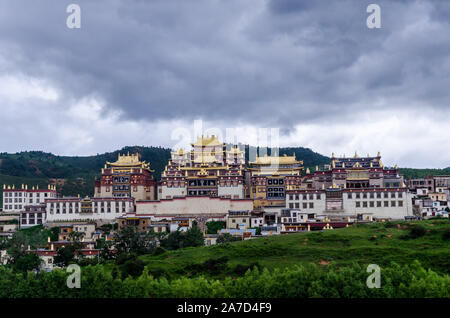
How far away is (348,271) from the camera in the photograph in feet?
135

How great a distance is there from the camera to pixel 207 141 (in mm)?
114625

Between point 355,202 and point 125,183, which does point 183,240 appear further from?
point 125,183

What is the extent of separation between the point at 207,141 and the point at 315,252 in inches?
2229

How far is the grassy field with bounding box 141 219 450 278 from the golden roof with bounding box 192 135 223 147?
145 feet

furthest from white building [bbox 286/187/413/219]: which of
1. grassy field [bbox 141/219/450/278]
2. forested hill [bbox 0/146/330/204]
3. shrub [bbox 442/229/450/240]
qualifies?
forested hill [bbox 0/146/330/204]

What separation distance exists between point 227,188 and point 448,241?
1734 inches

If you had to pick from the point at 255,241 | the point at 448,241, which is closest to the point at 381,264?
the point at 448,241

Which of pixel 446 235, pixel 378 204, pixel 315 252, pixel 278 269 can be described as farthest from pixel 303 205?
pixel 278 269

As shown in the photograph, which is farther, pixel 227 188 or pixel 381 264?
pixel 227 188

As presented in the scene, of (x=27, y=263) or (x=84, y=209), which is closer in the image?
(x=27, y=263)

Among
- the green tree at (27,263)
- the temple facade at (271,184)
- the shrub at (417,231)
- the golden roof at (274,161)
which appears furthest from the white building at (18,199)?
the shrub at (417,231)

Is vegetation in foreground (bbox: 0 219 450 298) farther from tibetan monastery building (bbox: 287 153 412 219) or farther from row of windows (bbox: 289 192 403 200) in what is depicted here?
row of windows (bbox: 289 192 403 200)

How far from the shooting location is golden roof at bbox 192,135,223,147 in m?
114
